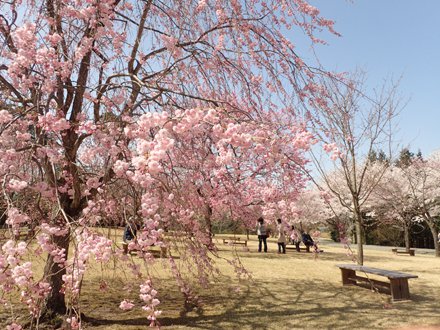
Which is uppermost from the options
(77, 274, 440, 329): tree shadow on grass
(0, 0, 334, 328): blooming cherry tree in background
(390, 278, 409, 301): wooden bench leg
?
(0, 0, 334, 328): blooming cherry tree in background

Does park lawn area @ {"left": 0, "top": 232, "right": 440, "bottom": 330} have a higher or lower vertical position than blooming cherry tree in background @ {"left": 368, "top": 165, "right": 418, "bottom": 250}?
lower

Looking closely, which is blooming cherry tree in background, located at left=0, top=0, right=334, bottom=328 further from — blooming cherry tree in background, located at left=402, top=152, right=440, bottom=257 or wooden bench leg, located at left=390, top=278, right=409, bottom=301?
blooming cherry tree in background, located at left=402, top=152, right=440, bottom=257

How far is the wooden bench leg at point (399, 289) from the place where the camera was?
5.88 m

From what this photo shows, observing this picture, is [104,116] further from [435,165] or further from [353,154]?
[435,165]

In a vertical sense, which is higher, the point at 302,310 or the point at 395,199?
the point at 395,199

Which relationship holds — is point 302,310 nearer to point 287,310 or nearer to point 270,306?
point 287,310

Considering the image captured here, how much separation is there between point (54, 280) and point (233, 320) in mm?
2436

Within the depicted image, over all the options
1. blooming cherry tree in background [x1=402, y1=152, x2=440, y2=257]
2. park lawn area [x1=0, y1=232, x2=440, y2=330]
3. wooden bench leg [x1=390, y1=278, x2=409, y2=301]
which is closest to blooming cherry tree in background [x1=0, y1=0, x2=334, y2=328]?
park lawn area [x1=0, y1=232, x2=440, y2=330]

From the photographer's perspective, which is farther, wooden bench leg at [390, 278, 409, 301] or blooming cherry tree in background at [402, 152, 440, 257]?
blooming cherry tree in background at [402, 152, 440, 257]

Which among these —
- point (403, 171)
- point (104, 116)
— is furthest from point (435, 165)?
point (104, 116)

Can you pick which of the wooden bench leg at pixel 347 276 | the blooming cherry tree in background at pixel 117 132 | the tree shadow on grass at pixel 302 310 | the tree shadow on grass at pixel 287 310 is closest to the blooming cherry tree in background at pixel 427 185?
the wooden bench leg at pixel 347 276

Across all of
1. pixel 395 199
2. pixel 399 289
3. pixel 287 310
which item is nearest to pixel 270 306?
pixel 287 310

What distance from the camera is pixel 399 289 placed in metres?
5.93

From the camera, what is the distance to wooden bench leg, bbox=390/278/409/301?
5.88 meters
